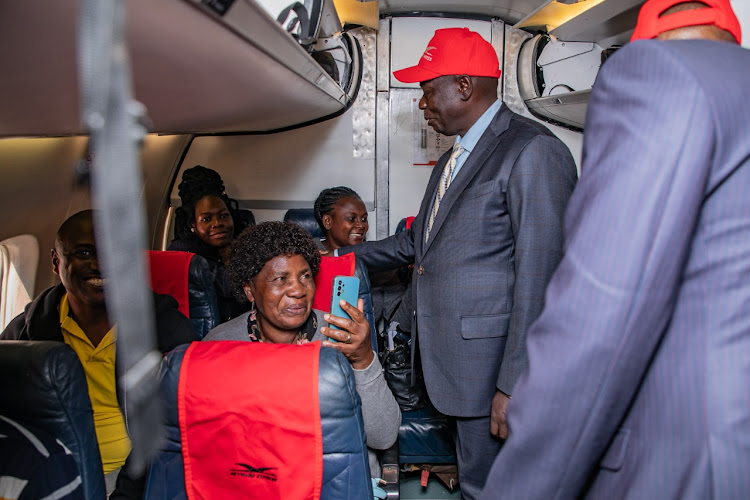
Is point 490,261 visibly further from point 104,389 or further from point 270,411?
point 104,389

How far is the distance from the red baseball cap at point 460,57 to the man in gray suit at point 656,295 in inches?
46.3

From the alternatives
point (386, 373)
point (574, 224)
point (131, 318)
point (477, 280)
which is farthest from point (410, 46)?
point (131, 318)

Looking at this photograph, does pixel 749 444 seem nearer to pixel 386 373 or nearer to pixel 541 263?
pixel 541 263

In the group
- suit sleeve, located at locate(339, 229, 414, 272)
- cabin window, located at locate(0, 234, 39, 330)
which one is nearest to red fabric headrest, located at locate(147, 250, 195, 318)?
cabin window, located at locate(0, 234, 39, 330)

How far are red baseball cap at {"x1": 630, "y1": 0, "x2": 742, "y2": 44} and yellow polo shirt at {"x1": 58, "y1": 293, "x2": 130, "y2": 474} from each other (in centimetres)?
199

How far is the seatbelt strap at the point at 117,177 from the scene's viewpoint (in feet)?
1.84

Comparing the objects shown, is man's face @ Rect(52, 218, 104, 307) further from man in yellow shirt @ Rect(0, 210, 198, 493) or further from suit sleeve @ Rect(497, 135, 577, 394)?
suit sleeve @ Rect(497, 135, 577, 394)

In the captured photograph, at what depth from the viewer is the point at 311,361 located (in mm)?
1170

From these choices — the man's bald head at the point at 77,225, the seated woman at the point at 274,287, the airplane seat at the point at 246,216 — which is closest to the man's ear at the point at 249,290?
the seated woman at the point at 274,287

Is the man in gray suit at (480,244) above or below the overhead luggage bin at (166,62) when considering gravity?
below

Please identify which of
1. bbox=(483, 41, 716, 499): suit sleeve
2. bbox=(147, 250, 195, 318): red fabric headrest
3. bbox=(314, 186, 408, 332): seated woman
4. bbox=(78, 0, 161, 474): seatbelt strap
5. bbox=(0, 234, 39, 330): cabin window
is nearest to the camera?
bbox=(78, 0, 161, 474): seatbelt strap

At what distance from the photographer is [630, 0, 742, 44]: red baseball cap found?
0.90 meters

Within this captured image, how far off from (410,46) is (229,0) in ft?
11.1

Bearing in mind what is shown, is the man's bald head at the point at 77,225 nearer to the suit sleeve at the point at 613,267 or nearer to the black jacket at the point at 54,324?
the black jacket at the point at 54,324
